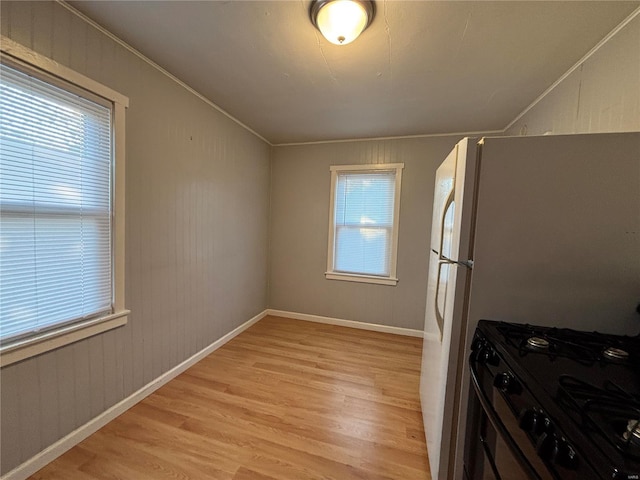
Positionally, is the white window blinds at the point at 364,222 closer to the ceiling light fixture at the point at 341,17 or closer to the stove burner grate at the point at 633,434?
the ceiling light fixture at the point at 341,17

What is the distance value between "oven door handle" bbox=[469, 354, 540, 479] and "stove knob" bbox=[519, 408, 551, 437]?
0.08 meters

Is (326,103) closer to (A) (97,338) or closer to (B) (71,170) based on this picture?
(B) (71,170)

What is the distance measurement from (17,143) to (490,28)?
2571mm

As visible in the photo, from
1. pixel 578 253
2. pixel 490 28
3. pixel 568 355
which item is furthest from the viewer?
pixel 490 28

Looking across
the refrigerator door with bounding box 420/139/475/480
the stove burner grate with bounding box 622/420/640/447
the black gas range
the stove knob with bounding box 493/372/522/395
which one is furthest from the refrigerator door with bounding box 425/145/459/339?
the stove burner grate with bounding box 622/420/640/447

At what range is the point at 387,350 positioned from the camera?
9.81ft

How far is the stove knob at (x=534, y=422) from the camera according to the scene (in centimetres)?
63

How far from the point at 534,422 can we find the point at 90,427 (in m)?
2.36

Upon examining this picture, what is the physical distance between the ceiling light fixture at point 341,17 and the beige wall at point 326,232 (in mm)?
2032

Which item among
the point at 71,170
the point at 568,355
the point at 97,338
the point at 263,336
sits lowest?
the point at 263,336

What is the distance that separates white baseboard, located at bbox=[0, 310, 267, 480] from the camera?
138 cm

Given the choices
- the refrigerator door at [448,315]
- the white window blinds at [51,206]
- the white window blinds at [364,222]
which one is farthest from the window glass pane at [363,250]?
the white window blinds at [51,206]

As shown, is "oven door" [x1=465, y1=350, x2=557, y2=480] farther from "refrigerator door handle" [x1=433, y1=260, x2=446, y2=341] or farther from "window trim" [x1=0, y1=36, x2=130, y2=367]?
"window trim" [x1=0, y1=36, x2=130, y2=367]

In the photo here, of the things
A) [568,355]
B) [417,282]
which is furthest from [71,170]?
[417,282]
